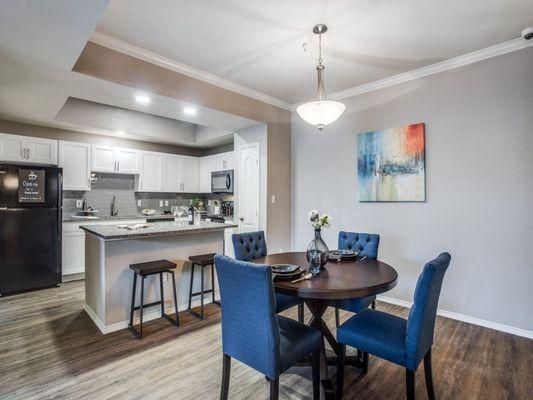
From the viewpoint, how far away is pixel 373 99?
393cm

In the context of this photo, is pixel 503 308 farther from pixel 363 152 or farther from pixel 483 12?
pixel 483 12

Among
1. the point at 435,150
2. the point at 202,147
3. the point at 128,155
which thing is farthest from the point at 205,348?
the point at 202,147

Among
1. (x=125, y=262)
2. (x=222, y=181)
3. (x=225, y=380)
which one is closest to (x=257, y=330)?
(x=225, y=380)

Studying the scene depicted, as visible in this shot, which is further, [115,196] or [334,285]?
[115,196]

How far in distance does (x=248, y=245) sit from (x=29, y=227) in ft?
10.8

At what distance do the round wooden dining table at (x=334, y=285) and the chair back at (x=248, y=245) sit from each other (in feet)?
1.25

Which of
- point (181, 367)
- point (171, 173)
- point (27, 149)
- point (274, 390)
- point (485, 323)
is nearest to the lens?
point (274, 390)

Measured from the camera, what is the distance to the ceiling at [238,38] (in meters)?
2.20

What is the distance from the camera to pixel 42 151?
14.7 feet

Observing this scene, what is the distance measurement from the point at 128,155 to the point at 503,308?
594 cm

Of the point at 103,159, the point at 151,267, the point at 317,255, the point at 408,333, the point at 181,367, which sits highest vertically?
the point at 103,159

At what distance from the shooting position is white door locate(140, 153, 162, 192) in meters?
5.80

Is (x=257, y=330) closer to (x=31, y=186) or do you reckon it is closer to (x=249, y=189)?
(x=249, y=189)

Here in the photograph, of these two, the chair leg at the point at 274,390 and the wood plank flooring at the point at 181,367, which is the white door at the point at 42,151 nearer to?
the wood plank flooring at the point at 181,367
